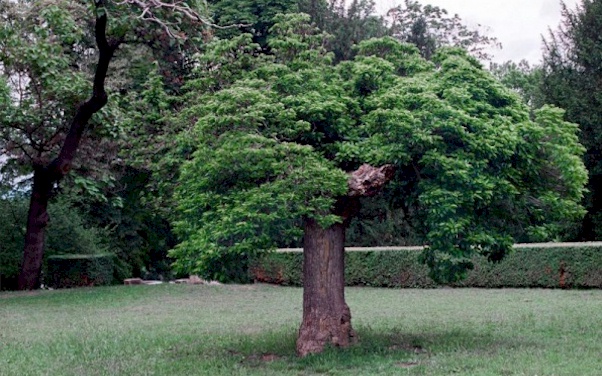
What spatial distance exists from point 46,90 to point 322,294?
12.1 meters

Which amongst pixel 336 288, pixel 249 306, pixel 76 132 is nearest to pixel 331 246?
pixel 336 288

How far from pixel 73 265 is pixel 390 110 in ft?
55.9

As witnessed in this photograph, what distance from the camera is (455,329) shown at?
12.1m

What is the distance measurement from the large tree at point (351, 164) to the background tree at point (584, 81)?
571 inches

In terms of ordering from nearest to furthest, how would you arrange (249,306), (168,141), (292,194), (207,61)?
(292,194) → (207,61) → (168,141) → (249,306)

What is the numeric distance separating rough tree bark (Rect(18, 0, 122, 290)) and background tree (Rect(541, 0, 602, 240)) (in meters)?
14.2

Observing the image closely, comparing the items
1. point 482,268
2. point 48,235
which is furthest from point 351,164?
point 48,235

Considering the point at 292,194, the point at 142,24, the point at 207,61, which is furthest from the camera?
the point at 142,24

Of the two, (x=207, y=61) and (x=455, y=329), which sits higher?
(x=207, y=61)

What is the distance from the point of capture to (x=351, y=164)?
9.99m

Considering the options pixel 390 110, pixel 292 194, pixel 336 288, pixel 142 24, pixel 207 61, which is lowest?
pixel 336 288

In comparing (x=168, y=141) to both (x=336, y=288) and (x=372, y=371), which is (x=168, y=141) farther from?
(x=372, y=371)

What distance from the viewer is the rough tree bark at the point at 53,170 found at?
16.5 metres

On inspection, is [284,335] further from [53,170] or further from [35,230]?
[35,230]
